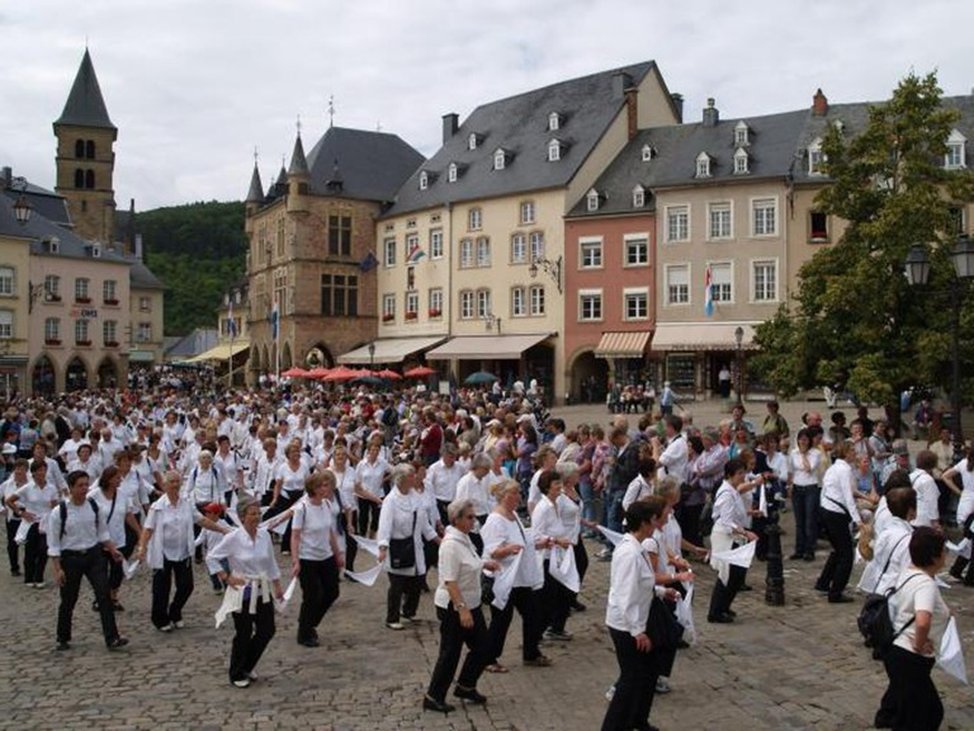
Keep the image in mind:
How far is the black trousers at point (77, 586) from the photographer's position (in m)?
9.48

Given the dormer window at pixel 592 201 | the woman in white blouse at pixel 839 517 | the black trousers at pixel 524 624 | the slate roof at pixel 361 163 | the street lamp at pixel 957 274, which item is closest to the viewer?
the black trousers at pixel 524 624

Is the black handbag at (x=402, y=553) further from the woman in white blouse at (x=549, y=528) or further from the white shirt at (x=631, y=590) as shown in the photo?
the white shirt at (x=631, y=590)

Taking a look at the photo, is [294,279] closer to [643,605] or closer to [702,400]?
[702,400]

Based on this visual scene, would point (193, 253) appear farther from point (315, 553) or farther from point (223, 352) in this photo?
point (315, 553)

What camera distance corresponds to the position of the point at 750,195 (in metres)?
43.7

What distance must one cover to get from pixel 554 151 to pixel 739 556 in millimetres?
43364

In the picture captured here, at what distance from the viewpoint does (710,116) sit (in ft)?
155

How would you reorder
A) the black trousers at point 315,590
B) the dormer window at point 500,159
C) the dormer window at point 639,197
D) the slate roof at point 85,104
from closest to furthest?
1. the black trousers at point 315,590
2. the dormer window at point 639,197
3. the dormer window at point 500,159
4. the slate roof at point 85,104

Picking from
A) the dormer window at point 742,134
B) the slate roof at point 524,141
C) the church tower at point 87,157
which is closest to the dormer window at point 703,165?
the dormer window at point 742,134

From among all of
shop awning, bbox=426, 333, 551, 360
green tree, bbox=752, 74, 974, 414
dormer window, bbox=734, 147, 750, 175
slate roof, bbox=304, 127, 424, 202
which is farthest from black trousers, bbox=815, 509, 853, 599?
slate roof, bbox=304, 127, 424, 202

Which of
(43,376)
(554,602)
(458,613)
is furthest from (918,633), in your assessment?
(43,376)

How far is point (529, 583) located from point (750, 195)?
38094 millimetres

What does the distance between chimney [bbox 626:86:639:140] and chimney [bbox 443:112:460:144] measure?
14723mm

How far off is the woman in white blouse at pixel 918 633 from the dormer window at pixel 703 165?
132 feet
